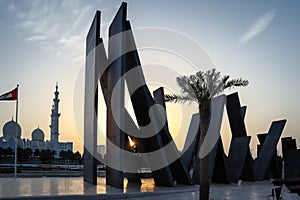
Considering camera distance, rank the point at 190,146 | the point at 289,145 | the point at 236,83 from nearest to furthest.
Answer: the point at 236,83 < the point at 190,146 < the point at 289,145

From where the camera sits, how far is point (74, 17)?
17078mm

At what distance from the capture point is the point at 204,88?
552 inches

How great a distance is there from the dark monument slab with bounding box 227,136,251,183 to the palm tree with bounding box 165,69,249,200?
11.1 metres

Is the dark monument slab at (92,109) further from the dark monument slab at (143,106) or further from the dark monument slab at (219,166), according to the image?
the dark monument slab at (219,166)

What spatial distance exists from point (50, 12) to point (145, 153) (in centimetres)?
816

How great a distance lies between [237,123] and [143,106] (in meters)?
10.9

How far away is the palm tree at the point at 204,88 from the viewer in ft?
45.4

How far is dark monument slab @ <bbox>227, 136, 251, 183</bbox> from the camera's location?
959 inches

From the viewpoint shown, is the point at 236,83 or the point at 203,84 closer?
the point at 203,84

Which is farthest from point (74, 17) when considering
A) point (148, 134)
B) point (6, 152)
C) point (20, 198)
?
point (6, 152)

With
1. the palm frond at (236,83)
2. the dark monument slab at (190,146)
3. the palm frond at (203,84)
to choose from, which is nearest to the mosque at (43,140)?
the dark monument slab at (190,146)

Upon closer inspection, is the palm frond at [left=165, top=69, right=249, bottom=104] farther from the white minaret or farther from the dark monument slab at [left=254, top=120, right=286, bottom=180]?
the white minaret

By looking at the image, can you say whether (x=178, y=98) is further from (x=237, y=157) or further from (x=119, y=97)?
(x=237, y=157)

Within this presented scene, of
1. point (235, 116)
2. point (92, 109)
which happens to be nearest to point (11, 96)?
point (92, 109)
